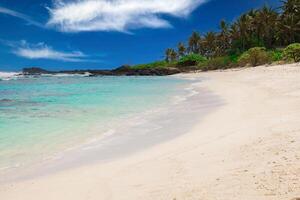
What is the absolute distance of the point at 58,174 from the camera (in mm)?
5875

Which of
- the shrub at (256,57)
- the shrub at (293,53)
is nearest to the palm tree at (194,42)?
the shrub at (256,57)

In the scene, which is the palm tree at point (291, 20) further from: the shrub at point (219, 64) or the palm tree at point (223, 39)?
the palm tree at point (223, 39)

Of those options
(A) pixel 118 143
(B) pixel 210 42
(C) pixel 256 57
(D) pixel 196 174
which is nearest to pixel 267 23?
(C) pixel 256 57

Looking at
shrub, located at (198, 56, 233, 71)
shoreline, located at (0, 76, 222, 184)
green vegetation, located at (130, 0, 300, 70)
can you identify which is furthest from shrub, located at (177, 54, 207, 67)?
shoreline, located at (0, 76, 222, 184)

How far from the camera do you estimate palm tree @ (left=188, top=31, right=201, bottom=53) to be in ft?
332

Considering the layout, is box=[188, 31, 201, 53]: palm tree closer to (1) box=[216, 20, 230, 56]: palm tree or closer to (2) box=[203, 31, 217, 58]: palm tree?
(2) box=[203, 31, 217, 58]: palm tree

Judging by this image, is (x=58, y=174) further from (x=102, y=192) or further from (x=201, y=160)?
(x=201, y=160)

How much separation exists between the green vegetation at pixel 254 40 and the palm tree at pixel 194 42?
0.93 feet

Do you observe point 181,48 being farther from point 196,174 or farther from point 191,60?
point 196,174

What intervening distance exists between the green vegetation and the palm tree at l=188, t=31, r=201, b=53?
0.93ft

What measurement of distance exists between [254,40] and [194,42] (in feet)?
97.0

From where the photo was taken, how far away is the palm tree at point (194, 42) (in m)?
101

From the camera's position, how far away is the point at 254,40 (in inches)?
2948

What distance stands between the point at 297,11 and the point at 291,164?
6311cm
